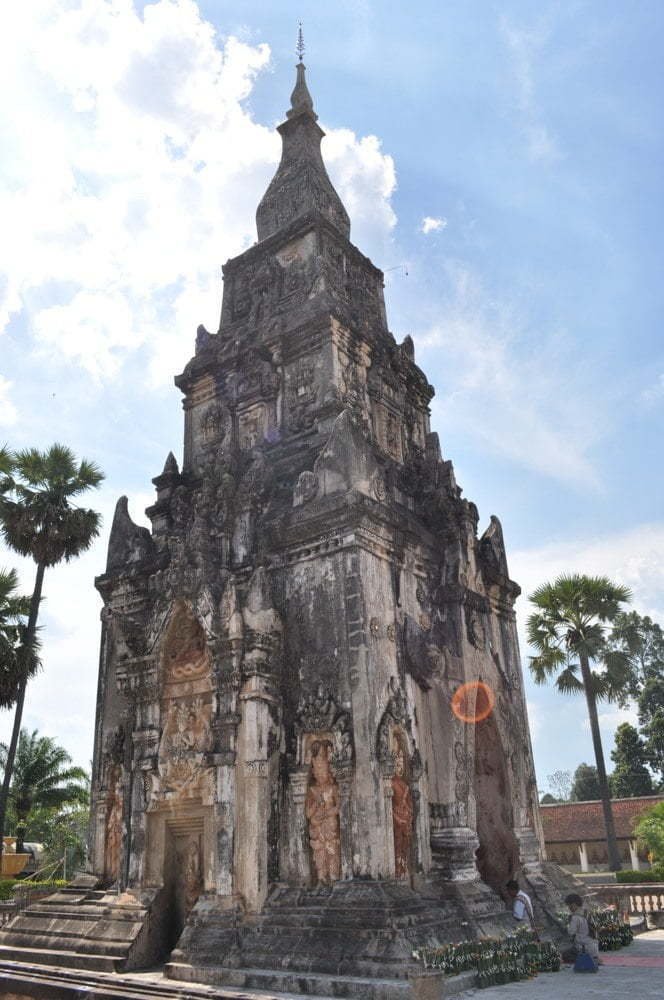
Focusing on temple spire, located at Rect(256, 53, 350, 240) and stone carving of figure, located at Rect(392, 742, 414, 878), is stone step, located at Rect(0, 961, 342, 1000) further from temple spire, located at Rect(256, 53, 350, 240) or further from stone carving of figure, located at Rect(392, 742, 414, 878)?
temple spire, located at Rect(256, 53, 350, 240)

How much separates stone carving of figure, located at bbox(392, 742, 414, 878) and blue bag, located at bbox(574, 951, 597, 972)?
2569 mm

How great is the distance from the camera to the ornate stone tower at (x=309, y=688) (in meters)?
11.3

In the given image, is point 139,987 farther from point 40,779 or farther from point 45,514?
point 40,779

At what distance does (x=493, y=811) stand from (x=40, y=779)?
28.4m

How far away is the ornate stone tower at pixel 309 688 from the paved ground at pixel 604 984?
1027 mm

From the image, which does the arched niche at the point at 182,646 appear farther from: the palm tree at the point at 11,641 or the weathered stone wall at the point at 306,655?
the palm tree at the point at 11,641

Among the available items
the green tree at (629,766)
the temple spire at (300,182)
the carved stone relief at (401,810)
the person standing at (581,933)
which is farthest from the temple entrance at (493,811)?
the green tree at (629,766)

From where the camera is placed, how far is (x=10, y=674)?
71.7ft

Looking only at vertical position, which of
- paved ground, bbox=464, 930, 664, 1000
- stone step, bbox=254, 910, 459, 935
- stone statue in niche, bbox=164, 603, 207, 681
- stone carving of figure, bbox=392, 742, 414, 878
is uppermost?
stone statue in niche, bbox=164, 603, 207, 681

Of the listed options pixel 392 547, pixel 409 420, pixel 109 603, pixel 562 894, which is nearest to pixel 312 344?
pixel 409 420

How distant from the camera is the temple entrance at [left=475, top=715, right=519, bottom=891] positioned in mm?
14484

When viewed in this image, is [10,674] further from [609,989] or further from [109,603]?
[609,989]

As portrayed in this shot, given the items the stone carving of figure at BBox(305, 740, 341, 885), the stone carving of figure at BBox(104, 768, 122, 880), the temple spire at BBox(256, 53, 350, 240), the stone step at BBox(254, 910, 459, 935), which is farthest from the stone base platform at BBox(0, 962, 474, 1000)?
the temple spire at BBox(256, 53, 350, 240)

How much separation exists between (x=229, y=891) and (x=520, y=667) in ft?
26.5
